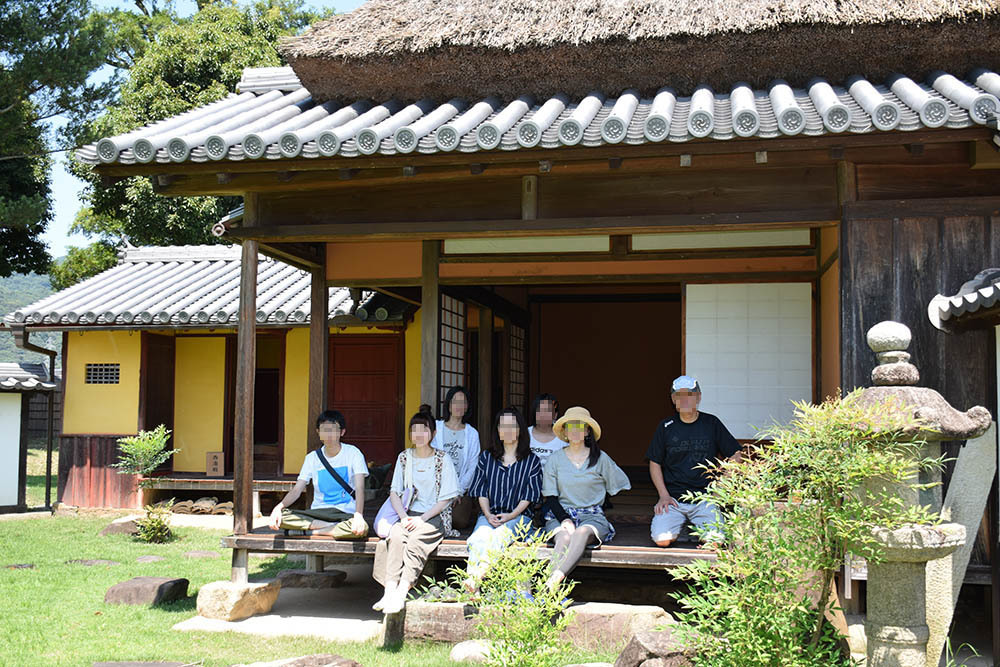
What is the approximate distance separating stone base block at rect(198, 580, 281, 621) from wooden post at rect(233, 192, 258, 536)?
0.20 meters

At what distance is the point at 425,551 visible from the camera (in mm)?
6141

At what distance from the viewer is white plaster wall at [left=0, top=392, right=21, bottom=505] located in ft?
42.1

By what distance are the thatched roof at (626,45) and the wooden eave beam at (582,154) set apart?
3.38 ft

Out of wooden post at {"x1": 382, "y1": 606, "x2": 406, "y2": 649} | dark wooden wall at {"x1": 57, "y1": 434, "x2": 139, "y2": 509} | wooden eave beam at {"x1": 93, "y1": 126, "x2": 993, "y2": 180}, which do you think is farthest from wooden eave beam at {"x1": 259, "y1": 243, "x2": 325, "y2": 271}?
dark wooden wall at {"x1": 57, "y1": 434, "x2": 139, "y2": 509}

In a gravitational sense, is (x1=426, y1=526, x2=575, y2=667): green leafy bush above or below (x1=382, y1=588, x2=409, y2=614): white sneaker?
above

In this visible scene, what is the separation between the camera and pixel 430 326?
761cm

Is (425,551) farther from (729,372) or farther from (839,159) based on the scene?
(839,159)

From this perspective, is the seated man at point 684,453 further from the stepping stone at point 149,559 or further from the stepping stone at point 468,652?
the stepping stone at point 149,559

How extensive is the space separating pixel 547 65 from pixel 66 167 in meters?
14.2

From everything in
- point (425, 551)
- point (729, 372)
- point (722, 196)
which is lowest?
point (425, 551)

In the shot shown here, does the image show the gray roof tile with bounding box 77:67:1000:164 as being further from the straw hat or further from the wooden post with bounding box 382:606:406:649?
the wooden post with bounding box 382:606:406:649

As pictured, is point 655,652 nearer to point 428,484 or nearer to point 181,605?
point 428,484

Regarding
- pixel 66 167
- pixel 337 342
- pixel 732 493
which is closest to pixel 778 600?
pixel 732 493

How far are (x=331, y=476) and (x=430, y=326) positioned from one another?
1.53m
